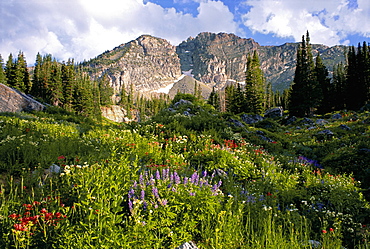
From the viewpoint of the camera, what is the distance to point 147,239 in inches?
119

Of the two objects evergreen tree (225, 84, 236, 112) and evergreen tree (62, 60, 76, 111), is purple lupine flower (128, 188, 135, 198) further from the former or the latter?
evergreen tree (62, 60, 76, 111)

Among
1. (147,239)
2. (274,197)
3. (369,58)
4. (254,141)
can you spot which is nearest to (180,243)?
(147,239)

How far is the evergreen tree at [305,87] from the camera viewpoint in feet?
137

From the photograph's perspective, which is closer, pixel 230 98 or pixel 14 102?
pixel 14 102

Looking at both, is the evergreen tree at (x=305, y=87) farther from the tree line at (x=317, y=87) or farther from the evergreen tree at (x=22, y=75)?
the evergreen tree at (x=22, y=75)

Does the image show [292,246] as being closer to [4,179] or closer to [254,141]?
[4,179]

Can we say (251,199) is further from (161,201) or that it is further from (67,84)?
(67,84)

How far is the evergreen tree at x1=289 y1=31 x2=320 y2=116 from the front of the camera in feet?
137

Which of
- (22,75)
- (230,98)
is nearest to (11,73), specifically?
(22,75)

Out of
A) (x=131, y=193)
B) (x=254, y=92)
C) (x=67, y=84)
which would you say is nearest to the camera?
(x=131, y=193)

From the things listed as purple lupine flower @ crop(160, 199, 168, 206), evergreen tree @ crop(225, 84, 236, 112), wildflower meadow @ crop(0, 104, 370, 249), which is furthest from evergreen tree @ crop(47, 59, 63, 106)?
purple lupine flower @ crop(160, 199, 168, 206)

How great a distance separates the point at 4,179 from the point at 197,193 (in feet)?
13.0

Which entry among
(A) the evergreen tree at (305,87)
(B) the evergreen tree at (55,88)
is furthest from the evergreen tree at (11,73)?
(A) the evergreen tree at (305,87)

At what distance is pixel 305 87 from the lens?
42750 millimetres
